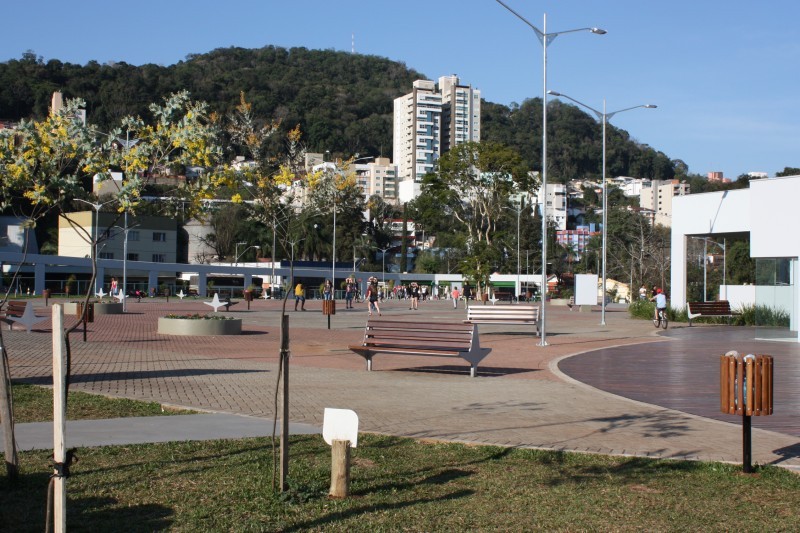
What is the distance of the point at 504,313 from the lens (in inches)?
953

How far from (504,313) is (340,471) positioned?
17.9m

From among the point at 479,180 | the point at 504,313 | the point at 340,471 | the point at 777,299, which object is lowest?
the point at 340,471

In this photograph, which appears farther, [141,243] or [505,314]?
[141,243]

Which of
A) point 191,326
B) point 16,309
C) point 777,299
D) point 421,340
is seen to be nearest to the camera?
point 421,340

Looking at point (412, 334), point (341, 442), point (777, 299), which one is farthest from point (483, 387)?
point (777, 299)

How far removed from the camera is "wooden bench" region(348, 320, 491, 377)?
14.9 metres

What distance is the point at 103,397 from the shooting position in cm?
1137

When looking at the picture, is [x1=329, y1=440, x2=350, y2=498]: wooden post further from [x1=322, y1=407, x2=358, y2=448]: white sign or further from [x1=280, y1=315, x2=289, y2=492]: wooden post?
[x1=280, y1=315, x2=289, y2=492]: wooden post

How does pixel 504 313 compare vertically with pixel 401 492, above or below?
above

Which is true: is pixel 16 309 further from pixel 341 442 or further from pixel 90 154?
pixel 341 442

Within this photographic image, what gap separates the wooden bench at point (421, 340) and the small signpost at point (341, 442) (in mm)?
8098

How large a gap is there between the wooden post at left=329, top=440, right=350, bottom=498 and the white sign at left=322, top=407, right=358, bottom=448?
0.14 ft

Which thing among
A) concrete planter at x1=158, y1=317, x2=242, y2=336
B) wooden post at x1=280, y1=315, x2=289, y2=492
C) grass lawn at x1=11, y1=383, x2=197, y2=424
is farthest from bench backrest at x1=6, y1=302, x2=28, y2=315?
wooden post at x1=280, y1=315, x2=289, y2=492

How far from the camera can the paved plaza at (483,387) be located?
9.43 m
